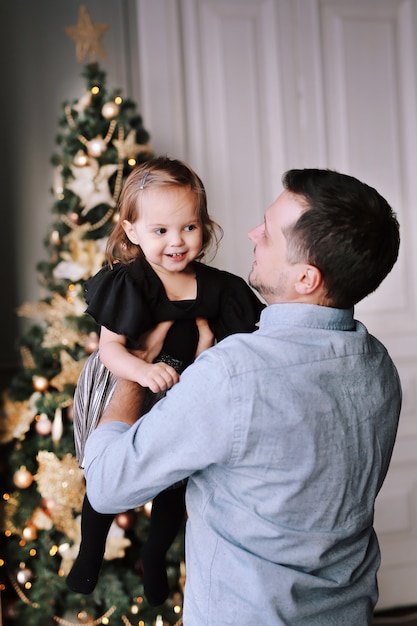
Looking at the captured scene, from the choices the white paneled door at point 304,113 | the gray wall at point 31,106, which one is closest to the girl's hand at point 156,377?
the white paneled door at point 304,113

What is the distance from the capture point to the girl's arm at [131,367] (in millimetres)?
1444

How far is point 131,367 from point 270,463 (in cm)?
37

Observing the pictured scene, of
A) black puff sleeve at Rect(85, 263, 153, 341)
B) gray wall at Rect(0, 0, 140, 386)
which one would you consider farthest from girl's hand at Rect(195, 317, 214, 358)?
gray wall at Rect(0, 0, 140, 386)

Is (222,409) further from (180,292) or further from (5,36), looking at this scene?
(5,36)

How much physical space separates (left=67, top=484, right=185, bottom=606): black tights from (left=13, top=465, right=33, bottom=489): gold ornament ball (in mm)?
1073

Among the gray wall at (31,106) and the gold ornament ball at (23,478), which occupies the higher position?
the gray wall at (31,106)

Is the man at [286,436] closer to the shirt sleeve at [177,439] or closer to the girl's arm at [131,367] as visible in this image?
the shirt sleeve at [177,439]

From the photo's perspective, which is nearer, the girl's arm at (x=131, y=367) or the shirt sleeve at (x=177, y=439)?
the shirt sleeve at (x=177, y=439)

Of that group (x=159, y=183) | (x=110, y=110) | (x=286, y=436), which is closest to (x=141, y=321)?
(x=159, y=183)

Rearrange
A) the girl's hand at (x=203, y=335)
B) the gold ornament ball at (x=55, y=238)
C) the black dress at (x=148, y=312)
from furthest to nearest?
the gold ornament ball at (x=55, y=238), the girl's hand at (x=203, y=335), the black dress at (x=148, y=312)

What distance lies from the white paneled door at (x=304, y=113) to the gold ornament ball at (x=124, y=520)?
1.17 m

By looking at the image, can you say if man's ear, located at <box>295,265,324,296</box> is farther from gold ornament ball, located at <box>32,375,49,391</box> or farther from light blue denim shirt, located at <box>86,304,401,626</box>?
gold ornament ball, located at <box>32,375,49,391</box>

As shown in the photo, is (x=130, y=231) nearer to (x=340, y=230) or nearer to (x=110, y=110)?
(x=340, y=230)

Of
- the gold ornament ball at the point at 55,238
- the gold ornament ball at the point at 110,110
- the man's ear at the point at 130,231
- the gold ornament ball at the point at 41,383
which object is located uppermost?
the gold ornament ball at the point at 110,110
